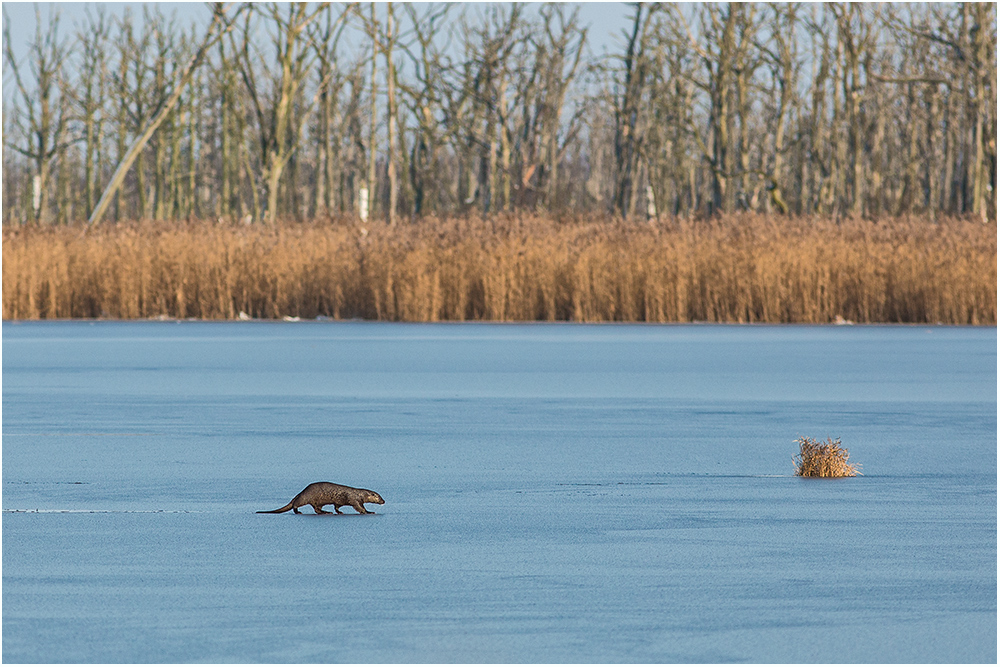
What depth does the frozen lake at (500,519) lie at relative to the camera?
11.8 ft

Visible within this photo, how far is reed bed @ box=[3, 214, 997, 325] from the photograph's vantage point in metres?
17.3

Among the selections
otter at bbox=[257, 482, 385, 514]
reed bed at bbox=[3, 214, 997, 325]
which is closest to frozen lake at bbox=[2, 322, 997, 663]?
otter at bbox=[257, 482, 385, 514]

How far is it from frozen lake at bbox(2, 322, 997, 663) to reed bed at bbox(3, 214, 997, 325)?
640cm

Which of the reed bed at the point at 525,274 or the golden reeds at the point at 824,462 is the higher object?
the reed bed at the point at 525,274

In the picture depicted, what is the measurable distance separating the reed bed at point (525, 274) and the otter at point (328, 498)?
1227 cm

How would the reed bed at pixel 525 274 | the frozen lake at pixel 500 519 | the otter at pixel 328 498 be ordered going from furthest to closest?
1. the reed bed at pixel 525 274
2. the otter at pixel 328 498
3. the frozen lake at pixel 500 519

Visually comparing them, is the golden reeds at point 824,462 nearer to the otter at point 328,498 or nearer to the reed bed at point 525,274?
the otter at point 328,498

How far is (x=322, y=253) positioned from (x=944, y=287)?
265 inches

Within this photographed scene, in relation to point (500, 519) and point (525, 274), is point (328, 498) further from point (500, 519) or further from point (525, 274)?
point (525, 274)

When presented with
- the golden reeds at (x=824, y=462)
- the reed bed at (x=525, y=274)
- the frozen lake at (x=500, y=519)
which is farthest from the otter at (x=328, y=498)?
the reed bed at (x=525, y=274)

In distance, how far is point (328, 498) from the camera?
523 centimetres

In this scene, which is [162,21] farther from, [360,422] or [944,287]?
[360,422]

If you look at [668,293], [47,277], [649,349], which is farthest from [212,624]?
[47,277]

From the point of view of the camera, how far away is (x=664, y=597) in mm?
3961
